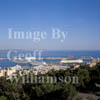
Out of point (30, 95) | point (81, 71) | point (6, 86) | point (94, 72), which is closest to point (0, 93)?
point (6, 86)

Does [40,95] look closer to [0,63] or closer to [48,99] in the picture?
[48,99]

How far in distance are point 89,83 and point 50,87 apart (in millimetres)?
3056

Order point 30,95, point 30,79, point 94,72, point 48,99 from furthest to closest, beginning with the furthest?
point 94,72, point 30,79, point 30,95, point 48,99

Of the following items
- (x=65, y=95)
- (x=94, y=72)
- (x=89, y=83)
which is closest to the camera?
(x=65, y=95)

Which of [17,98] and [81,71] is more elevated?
[81,71]

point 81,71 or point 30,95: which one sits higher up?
point 81,71

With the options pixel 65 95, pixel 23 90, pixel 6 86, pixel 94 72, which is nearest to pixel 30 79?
pixel 23 90

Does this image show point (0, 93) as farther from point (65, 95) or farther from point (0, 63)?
point (0, 63)

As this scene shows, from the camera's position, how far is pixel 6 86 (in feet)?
24.2

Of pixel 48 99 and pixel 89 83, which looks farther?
pixel 89 83

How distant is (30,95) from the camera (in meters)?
6.92

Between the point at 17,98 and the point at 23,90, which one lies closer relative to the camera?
the point at 17,98

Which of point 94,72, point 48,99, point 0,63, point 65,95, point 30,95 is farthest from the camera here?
point 0,63

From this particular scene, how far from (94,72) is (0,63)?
Answer: 24376 mm
